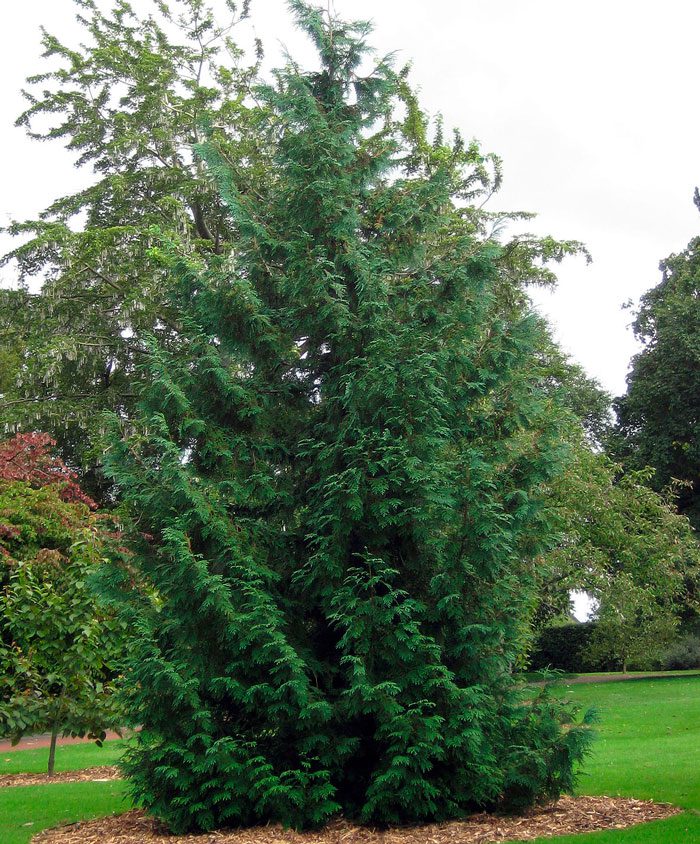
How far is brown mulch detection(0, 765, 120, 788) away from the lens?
1116 centimetres

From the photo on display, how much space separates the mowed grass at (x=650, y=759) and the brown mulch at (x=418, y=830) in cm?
30

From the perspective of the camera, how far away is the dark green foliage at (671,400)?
29859mm

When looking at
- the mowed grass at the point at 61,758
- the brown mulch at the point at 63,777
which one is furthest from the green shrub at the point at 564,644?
the brown mulch at the point at 63,777

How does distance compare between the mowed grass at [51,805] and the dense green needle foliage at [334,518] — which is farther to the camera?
the mowed grass at [51,805]

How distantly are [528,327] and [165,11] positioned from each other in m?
17.8

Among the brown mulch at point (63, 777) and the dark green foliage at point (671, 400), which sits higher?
the dark green foliage at point (671, 400)

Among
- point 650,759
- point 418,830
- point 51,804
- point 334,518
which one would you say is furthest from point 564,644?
point 334,518

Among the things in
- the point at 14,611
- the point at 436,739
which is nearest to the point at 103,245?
the point at 14,611

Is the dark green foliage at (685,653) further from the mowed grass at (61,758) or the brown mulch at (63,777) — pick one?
the brown mulch at (63,777)

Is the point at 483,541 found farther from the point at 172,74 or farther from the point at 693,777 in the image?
the point at 172,74

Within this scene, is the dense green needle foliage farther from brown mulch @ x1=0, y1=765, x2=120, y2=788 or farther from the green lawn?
brown mulch @ x1=0, y1=765, x2=120, y2=788

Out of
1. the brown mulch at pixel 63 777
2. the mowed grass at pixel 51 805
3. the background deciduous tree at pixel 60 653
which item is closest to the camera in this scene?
the mowed grass at pixel 51 805

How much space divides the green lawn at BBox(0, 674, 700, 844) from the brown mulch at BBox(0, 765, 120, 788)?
0.56 metres

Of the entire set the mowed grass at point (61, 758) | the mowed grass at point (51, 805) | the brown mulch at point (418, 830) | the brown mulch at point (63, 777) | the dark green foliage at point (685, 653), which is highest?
the dark green foliage at point (685, 653)
